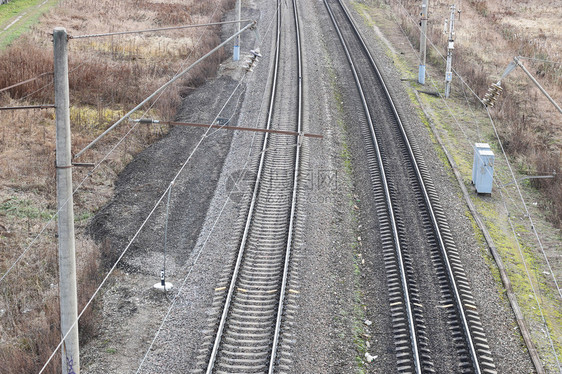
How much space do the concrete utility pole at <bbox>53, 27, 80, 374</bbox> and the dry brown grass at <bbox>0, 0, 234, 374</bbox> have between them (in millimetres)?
1834

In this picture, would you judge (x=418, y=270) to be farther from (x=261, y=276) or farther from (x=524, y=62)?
(x=524, y=62)

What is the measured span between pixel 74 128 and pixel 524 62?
22368mm

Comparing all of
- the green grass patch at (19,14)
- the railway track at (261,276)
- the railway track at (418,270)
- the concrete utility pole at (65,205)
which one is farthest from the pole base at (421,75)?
the concrete utility pole at (65,205)

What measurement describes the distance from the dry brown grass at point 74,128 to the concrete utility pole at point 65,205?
6.02 feet

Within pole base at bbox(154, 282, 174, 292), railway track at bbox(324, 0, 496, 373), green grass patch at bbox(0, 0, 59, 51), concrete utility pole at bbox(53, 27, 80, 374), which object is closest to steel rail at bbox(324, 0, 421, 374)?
railway track at bbox(324, 0, 496, 373)

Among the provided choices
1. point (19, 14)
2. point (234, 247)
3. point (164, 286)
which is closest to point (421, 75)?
point (234, 247)

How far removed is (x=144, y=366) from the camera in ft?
33.7

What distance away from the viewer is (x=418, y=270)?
1352 centimetres

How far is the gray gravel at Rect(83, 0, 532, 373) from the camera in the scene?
10852 mm

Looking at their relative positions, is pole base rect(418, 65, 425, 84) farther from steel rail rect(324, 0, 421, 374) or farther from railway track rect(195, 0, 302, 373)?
railway track rect(195, 0, 302, 373)

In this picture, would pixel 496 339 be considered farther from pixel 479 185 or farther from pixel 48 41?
A: pixel 48 41

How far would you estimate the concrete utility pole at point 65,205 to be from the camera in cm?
692

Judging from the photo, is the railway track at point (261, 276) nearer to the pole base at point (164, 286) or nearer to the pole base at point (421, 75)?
the pole base at point (164, 286)

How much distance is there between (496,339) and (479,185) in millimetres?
7103
